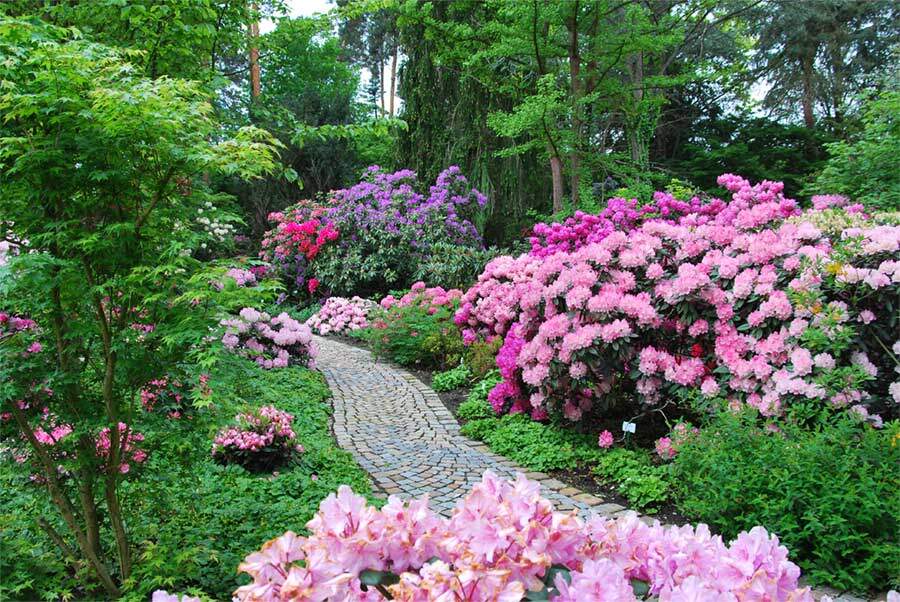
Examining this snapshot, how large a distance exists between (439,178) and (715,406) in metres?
8.92

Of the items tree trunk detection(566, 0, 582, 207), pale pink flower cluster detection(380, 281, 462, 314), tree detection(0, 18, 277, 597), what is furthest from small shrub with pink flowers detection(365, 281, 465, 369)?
tree detection(0, 18, 277, 597)

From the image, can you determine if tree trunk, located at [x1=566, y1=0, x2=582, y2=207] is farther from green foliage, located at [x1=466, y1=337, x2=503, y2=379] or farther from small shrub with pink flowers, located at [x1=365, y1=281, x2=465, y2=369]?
green foliage, located at [x1=466, y1=337, x2=503, y2=379]

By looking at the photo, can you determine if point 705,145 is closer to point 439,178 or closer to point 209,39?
point 439,178

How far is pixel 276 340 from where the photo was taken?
21.1 feet

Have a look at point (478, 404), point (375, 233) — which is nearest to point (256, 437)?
point (478, 404)

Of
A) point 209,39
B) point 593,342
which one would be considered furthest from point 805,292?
point 209,39

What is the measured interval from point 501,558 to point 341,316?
903 cm

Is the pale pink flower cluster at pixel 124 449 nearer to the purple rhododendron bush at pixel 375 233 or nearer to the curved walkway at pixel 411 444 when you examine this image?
the curved walkway at pixel 411 444

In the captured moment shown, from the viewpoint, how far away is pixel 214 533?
2562mm

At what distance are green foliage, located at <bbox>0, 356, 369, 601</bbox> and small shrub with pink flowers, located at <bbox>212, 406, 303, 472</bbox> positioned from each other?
0.31m

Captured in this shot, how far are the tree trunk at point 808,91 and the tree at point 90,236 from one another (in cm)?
1461

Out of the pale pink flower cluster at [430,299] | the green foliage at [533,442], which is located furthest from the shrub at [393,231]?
the green foliage at [533,442]

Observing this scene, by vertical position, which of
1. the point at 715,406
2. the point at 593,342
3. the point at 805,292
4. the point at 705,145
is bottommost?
the point at 715,406

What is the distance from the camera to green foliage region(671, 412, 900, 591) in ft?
8.05
